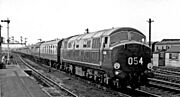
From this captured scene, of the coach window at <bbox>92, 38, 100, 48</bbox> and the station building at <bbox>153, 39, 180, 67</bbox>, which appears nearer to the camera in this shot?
the coach window at <bbox>92, 38, 100, 48</bbox>

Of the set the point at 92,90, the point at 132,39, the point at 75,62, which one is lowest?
the point at 92,90

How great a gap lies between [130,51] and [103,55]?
72.6 inches

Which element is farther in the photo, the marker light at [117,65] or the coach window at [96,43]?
the coach window at [96,43]

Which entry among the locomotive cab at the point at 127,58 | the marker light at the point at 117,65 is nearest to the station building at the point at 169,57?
the locomotive cab at the point at 127,58

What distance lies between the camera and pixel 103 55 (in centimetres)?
1445

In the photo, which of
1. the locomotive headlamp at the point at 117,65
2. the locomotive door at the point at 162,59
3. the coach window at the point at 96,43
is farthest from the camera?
the locomotive door at the point at 162,59

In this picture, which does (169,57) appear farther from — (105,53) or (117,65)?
(117,65)

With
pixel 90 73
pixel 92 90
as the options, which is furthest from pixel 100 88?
pixel 90 73

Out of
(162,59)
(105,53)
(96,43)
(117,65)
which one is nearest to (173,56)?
(162,59)

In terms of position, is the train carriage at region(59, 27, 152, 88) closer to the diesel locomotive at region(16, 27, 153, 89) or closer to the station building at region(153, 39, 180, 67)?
the diesel locomotive at region(16, 27, 153, 89)

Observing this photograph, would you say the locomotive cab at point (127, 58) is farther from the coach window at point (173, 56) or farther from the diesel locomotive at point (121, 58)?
the coach window at point (173, 56)

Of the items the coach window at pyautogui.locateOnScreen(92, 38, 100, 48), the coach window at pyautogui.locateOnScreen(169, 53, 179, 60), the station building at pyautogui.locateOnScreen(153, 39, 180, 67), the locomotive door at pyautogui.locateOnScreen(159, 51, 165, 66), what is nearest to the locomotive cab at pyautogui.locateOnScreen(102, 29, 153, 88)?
the coach window at pyautogui.locateOnScreen(92, 38, 100, 48)

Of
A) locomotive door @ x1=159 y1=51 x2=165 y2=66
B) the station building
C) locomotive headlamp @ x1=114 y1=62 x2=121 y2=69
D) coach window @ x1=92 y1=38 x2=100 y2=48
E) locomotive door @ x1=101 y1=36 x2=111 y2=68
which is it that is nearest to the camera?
locomotive headlamp @ x1=114 y1=62 x2=121 y2=69

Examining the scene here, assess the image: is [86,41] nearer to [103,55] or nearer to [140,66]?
[103,55]
